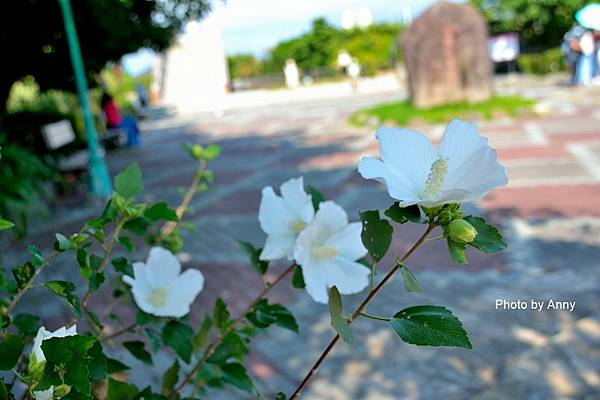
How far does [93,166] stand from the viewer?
706cm

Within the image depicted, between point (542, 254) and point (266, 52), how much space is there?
30.5 meters

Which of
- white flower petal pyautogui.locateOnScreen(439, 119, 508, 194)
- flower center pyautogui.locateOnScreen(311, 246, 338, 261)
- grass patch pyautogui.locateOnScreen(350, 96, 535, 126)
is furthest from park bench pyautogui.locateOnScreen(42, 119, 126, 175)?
white flower petal pyautogui.locateOnScreen(439, 119, 508, 194)

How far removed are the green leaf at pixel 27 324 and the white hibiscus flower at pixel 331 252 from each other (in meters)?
0.49

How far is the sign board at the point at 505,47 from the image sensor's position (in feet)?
68.1

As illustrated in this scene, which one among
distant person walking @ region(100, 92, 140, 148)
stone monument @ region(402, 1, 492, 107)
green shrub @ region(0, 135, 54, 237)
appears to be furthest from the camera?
distant person walking @ region(100, 92, 140, 148)

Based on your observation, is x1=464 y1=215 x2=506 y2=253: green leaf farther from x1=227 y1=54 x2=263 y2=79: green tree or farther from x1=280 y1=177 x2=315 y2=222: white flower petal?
x1=227 y1=54 x2=263 y2=79: green tree

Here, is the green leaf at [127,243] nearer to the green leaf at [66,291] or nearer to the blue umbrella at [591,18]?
the green leaf at [66,291]

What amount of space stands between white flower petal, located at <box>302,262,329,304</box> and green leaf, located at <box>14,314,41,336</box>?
1.61ft

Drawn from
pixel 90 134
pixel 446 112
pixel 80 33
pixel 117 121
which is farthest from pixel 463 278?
pixel 117 121

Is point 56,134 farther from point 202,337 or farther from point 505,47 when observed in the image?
point 505,47

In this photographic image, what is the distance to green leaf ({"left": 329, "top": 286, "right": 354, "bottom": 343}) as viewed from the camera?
664 millimetres

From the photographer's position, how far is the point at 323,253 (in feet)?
2.93

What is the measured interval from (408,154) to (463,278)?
10.8 feet

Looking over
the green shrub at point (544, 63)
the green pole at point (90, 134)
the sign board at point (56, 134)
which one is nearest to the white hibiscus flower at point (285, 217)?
the green pole at point (90, 134)
